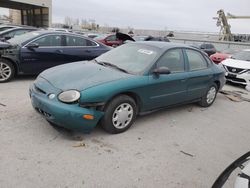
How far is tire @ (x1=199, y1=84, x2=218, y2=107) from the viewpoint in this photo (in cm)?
593

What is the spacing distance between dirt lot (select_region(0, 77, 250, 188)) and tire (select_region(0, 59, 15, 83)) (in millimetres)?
1628

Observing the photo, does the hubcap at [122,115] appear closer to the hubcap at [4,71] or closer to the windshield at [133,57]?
the windshield at [133,57]

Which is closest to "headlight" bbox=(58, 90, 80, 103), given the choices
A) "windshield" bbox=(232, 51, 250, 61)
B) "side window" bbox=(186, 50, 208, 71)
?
"side window" bbox=(186, 50, 208, 71)

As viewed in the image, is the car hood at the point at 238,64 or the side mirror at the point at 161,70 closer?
the side mirror at the point at 161,70

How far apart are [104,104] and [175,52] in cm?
204

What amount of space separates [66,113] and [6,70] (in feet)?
12.8

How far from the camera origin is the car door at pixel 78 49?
7523 mm

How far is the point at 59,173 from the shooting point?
9.84 feet

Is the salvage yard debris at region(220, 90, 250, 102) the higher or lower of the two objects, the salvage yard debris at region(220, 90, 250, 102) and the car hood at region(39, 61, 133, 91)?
the lower

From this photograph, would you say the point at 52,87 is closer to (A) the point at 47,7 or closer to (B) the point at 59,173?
(B) the point at 59,173

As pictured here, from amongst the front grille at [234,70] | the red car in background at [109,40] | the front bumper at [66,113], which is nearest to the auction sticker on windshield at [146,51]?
the front bumper at [66,113]

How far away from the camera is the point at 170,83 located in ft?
15.5

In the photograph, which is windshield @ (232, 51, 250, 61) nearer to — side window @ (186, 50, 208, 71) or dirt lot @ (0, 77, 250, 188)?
side window @ (186, 50, 208, 71)

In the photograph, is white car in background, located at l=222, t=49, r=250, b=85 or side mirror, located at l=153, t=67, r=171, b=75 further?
white car in background, located at l=222, t=49, r=250, b=85
